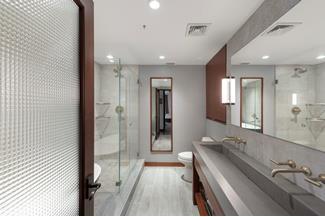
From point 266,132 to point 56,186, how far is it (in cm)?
176

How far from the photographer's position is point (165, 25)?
2141mm

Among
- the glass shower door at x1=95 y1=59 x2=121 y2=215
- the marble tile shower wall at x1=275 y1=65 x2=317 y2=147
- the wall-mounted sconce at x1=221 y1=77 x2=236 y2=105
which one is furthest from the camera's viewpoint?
the glass shower door at x1=95 y1=59 x2=121 y2=215

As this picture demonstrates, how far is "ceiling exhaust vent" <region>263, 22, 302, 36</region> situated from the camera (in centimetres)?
140

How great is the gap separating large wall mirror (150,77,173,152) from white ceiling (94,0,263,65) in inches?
42.7

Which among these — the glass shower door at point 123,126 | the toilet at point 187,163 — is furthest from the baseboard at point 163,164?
the glass shower door at point 123,126

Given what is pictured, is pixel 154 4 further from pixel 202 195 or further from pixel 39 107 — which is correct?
pixel 202 195

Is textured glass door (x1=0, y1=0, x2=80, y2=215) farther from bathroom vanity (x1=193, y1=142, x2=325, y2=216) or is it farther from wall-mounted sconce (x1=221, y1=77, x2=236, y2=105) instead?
wall-mounted sconce (x1=221, y1=77, x2=236, y2=105)

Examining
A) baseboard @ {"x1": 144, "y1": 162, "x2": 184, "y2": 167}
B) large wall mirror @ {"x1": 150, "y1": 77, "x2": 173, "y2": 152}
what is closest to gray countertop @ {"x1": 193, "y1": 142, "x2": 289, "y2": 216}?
baseboard @ {"x1": 144, "y1": 162, "x2": 184, "y2": 167}

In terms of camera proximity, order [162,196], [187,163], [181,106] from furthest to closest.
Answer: [181,106] < [187,163] < [162,196]

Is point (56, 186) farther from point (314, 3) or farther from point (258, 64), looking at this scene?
point (258, 64)

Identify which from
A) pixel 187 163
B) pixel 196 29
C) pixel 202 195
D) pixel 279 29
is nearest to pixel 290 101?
pixel 279 29

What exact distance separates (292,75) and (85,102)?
1612 millimetres

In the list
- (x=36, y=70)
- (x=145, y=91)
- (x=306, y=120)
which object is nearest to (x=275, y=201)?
(x=306, y=120)

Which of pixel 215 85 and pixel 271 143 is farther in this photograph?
pixel 215 85
